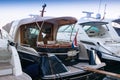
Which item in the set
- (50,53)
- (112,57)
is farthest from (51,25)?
(112,57)

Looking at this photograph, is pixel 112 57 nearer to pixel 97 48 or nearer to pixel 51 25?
pixel 97 48

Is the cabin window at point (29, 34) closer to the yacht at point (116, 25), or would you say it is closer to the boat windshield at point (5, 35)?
the boat windshield at point (5, 35)

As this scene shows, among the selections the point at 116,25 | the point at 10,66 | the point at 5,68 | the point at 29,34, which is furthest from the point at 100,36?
the point at 5,68

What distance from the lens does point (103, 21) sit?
862cm

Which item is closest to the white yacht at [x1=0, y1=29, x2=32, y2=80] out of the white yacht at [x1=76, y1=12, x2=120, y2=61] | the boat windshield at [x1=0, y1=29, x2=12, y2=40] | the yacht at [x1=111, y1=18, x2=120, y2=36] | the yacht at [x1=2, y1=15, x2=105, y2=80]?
the yacht at [x1=2, y1=15, x2=105, y2=80]

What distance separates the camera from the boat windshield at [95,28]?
335 inches

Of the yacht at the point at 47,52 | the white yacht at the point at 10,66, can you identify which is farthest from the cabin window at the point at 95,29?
the white yacht at the point at 10,66

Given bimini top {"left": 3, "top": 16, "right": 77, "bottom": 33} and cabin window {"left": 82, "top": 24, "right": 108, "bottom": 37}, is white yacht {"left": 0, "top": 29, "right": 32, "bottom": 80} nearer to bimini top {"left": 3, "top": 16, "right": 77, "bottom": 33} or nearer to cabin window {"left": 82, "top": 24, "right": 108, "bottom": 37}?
bimini top {"left": 3, "top": 16, "right": 77, "bottom": 33}

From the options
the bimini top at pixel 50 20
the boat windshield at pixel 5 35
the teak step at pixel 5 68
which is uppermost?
the bimini top at pixel 50 20

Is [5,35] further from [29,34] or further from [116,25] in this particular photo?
[116,25]

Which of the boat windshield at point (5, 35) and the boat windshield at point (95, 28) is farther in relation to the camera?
the boat windshield at point (95, 28)

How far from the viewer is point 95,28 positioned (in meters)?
8.84

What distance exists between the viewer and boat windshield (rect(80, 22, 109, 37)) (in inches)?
335

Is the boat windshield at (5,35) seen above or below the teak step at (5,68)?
above
